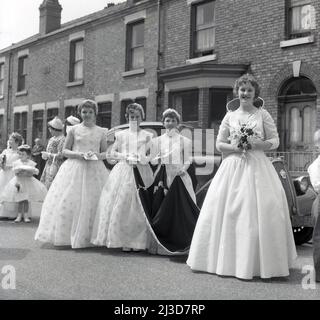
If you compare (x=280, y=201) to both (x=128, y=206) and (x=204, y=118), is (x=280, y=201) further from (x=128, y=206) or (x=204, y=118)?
(x=204, y=118)

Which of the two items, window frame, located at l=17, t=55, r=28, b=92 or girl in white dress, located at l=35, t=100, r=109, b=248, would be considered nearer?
girl in white dress, located at l=35, t=100, r=109, b=248

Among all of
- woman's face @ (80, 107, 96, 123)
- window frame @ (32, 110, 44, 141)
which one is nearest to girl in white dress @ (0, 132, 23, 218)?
woman's face @ (80, 107, 96, 123)

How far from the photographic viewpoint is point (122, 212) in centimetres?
714

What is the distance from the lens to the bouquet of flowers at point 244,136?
566cm

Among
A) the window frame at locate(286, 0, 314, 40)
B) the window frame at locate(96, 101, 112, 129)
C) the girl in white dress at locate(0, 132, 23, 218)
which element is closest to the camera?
the girl in white dress at locate(0, 132, 23, 218)

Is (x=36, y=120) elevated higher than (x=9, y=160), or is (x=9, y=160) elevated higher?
(x=36, y=120)

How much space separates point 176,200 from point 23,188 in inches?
176

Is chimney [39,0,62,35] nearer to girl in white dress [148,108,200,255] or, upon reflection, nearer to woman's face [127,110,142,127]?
woman's face [127,110,142,127]

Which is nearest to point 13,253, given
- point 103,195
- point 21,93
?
point 103,195

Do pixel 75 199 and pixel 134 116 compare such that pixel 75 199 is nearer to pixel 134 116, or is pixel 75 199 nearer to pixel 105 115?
pixel 134 116

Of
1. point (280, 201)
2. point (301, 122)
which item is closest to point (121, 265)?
point (280, 201)

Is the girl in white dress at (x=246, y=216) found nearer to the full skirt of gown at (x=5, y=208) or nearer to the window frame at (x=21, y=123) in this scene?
the full skirt of gown at (x=5, y=208)

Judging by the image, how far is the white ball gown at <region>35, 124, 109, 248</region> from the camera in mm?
7273

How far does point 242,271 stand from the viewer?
535 cm
